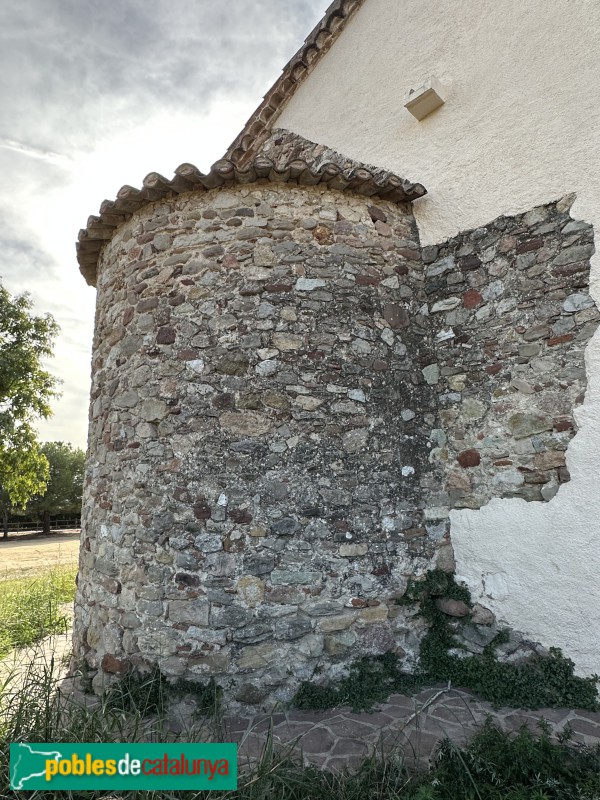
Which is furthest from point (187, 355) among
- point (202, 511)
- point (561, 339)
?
point (561, 339)

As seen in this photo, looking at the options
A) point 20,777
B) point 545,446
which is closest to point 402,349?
point 545,446

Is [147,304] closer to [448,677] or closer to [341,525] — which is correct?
Result: [341,525]

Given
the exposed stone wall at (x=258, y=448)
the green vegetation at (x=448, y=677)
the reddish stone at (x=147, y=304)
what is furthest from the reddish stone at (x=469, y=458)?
the reddish stone at (x=147, y=304)

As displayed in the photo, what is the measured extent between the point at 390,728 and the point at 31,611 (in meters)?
4.39

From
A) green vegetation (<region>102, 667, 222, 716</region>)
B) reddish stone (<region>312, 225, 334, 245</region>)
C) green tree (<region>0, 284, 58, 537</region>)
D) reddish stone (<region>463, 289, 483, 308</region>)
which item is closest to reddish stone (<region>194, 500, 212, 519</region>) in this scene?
green vegetation (<region>102, 667, 222, 716</region>)

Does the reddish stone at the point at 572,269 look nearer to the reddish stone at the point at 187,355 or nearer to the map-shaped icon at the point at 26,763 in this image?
the reddish stone at the point at 187,355

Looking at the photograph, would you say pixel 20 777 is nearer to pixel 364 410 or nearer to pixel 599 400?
pixel 364 410

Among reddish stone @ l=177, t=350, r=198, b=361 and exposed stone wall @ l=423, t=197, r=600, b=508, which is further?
reddish stone @ l=177, t=350, r=198, b=361

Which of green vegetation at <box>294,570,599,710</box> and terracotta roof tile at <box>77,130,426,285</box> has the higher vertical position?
terracotta roof tile at <box>77,130,426,285</box>

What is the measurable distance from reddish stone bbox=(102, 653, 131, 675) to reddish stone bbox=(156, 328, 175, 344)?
2204mm

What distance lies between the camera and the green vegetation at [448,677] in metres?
3.07

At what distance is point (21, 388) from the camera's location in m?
10.7

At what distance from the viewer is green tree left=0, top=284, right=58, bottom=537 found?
1047 cm

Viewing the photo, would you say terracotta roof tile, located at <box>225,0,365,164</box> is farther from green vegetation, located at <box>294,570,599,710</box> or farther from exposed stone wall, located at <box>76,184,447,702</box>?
green vegetation, located at <box>294,570,599,710</box>
